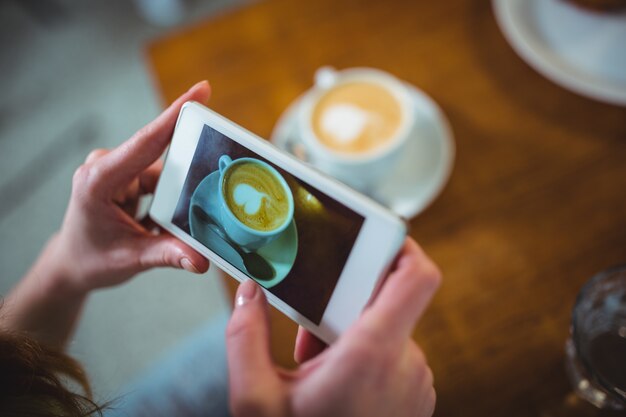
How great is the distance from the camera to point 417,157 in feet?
2.07

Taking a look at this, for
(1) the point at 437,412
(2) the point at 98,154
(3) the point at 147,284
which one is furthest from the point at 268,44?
(3) the point at 147,284

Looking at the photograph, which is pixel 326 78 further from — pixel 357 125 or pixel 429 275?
pixel 429 275

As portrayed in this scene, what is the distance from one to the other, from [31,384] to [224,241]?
216 millimetres

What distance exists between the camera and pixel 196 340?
716 mm

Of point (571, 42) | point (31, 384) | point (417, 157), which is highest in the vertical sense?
point (571, 42)

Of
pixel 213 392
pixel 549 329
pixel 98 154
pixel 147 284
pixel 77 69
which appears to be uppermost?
pixel 98 154

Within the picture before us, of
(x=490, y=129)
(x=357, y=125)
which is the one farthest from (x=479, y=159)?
(x=357, y=125)

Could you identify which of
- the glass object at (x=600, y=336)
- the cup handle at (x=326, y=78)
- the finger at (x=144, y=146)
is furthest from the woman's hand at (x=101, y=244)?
the glass object at (x=600, y=336)

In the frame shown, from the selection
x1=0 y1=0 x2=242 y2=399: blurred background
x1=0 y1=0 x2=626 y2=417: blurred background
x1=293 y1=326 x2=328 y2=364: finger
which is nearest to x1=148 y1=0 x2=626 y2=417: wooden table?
x1=0 y1=0 x2=626 y2=417: blurred background

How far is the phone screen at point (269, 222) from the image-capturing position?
37 centimetres

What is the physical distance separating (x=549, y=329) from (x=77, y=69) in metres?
1.58

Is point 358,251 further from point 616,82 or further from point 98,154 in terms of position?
point 616,82

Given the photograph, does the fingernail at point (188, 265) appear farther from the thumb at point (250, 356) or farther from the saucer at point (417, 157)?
the saucer at point (417, 157)

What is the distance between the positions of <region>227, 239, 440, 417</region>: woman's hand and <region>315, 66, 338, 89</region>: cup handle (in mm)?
335
